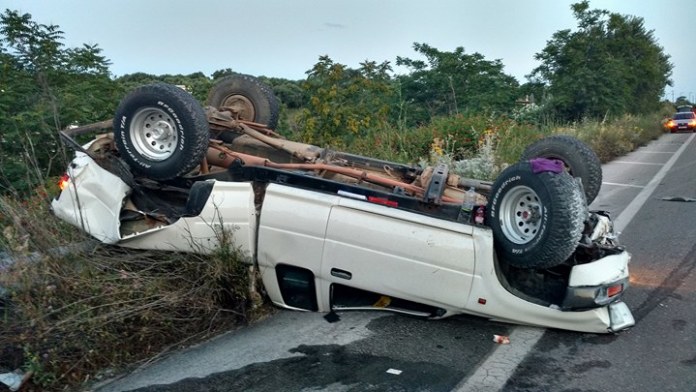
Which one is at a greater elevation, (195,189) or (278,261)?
(195,189)

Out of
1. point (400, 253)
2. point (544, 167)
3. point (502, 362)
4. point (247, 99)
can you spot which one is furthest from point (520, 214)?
point (247, 99)

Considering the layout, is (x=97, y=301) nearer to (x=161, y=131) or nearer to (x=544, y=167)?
(x=161, y=131)

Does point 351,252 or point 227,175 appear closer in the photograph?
point 351,252

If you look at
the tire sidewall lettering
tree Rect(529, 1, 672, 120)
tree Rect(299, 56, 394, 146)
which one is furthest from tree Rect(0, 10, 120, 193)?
tree Rect(529, 1, 672, 120)

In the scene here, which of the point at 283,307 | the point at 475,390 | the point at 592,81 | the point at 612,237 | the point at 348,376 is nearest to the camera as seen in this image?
the point at 475,390

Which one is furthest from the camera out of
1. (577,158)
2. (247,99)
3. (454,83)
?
(454,83)

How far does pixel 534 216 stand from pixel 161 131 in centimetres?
301

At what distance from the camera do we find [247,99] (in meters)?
6.72

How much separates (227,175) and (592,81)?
26757 millimetres

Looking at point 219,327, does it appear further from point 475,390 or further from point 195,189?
point 475,390

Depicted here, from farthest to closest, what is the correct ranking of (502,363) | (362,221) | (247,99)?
(247,99) → (362,221) → (502,363)

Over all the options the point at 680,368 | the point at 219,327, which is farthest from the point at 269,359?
the point at 680,368

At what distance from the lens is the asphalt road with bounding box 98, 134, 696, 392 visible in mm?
3938

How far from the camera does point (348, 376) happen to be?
4.06 metres
